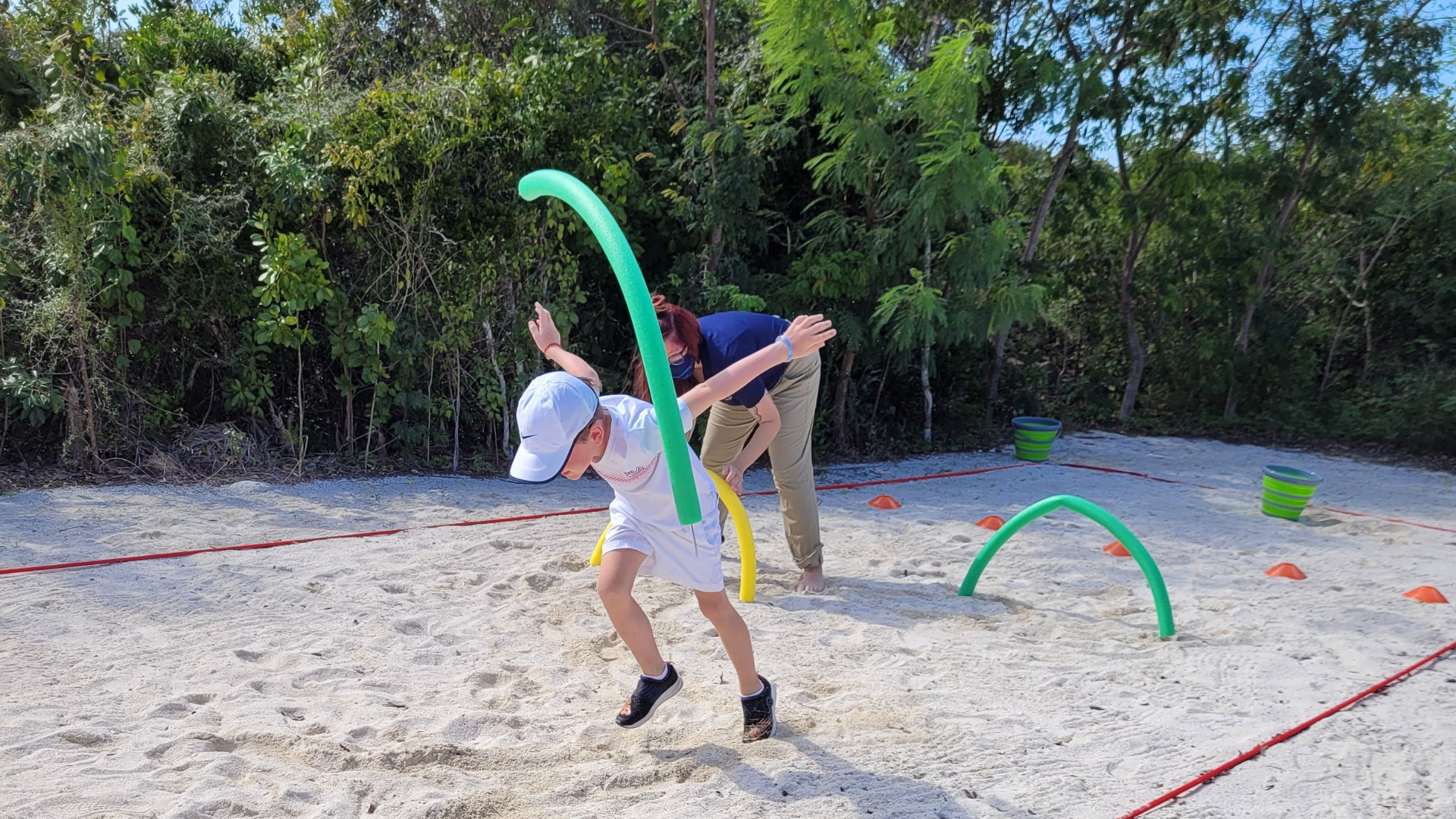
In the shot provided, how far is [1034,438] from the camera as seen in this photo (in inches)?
344

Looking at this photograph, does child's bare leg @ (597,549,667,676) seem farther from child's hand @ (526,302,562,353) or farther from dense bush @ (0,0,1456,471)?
dense bush @ (0,0,1456,471)

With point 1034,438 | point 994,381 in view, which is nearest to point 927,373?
point 1034,438

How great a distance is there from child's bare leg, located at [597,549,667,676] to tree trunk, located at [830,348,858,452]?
530 centimetres

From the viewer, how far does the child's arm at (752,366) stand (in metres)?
2.99

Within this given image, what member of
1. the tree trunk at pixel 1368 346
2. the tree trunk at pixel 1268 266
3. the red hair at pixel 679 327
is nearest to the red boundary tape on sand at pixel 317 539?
the red hair at pixel 679 327

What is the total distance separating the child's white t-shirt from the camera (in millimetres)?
3008

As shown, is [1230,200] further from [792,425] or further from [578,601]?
[578,601]

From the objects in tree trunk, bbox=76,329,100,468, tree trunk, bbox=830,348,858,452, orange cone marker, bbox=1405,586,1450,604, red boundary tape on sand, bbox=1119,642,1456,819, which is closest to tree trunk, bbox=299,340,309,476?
tree trunk, bbox=76,329,100,468

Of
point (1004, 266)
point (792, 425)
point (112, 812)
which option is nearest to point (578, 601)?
point (792, 425)

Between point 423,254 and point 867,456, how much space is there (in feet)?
13.8

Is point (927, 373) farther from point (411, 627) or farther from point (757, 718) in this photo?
point (757, 718)

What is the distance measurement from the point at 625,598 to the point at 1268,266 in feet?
33.7

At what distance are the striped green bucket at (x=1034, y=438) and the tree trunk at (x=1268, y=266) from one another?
3450 millimetres

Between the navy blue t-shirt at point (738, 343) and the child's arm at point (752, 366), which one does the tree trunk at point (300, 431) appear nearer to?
the navy blue t-shirt at point (738, 343)
